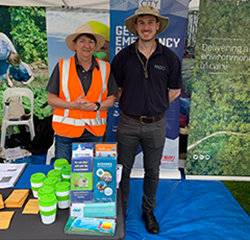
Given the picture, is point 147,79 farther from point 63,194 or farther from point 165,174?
point 165,174

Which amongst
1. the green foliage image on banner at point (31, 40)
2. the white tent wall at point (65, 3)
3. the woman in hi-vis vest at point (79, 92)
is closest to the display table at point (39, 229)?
the woman in hi-vis vest at point (79, 92)

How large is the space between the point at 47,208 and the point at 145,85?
120 centimetres

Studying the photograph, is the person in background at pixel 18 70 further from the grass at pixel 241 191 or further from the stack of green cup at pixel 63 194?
the grass at pixel 241 191

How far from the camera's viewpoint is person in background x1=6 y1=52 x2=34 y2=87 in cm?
367

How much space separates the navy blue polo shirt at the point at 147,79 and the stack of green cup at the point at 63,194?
0.94 metres

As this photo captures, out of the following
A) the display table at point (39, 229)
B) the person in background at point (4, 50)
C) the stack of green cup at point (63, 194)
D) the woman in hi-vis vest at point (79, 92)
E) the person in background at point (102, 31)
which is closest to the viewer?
the display table at point (39, 229)

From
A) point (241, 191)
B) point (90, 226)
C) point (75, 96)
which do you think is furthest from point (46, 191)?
point (241, 191)

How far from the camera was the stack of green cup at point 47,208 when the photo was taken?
3.23 feet

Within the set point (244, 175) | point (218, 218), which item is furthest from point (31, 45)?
point (244, 175)

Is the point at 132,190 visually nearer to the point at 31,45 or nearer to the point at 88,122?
the point at 88,122

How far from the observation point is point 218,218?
90.2 inches

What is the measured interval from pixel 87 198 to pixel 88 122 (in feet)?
2.69

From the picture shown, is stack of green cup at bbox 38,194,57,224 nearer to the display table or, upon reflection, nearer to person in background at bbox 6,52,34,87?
the display table

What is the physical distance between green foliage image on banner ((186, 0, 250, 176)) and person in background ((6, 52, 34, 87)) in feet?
9.18
